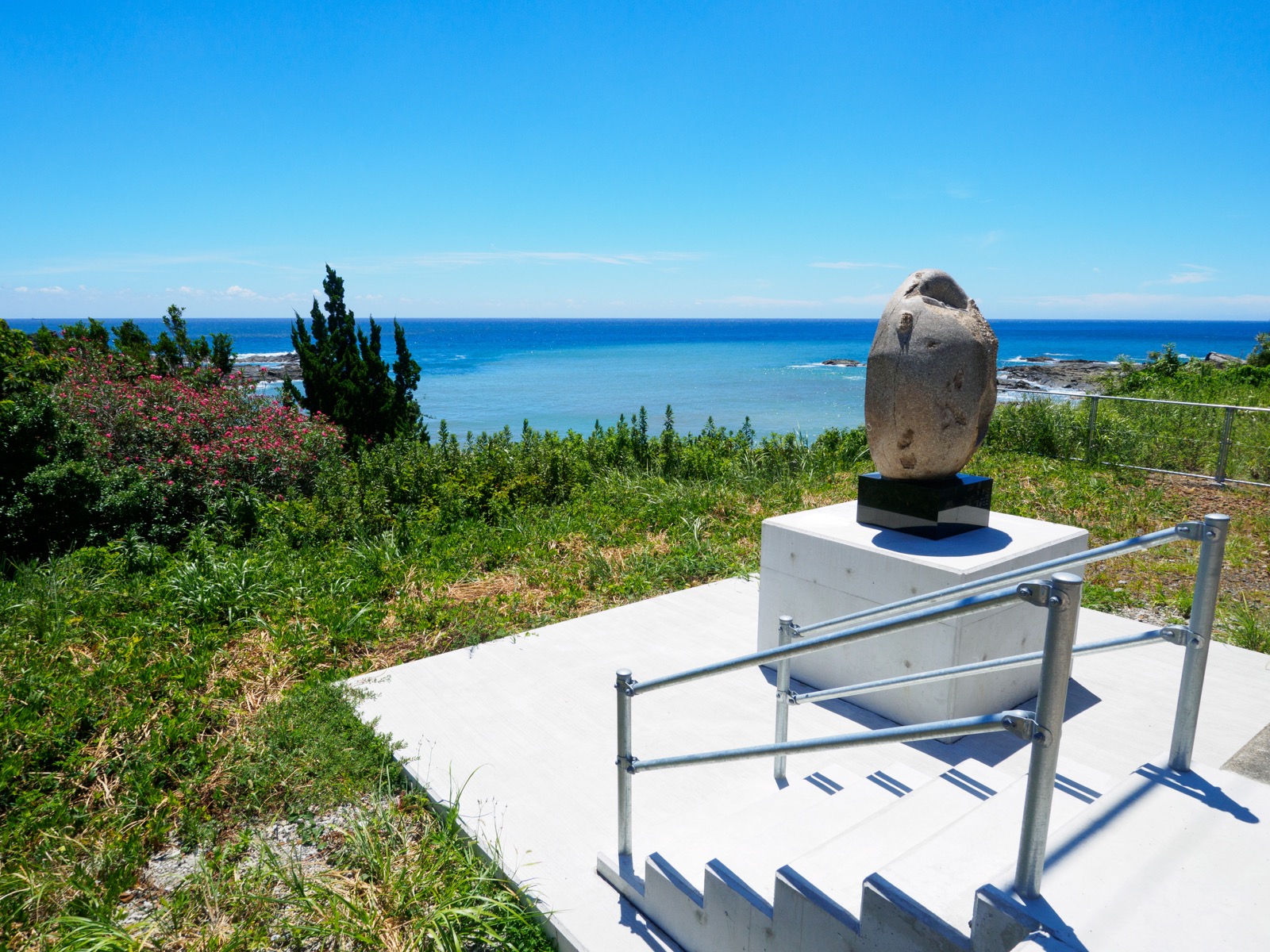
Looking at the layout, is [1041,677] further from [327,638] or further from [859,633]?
[327,638]

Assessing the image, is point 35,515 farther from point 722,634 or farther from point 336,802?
point 722,634

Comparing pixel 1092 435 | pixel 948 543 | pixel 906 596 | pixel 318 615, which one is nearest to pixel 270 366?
pixel 1092 435

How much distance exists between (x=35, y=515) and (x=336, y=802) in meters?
6.43

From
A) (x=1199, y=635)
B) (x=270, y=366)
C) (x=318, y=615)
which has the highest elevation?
(x=1199, y=635)

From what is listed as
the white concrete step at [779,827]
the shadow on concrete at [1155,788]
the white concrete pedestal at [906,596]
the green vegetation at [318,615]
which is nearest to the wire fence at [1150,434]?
the green vegetation at [318,615]

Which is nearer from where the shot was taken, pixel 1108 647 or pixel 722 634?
pixel 1108 647

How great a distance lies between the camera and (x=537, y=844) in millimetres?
3676

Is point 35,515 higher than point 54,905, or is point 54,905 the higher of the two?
point 35,515

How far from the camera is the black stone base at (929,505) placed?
498cm

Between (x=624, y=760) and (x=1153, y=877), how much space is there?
1.85 m

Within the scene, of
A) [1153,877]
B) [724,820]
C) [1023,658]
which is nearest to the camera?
[1153,877]

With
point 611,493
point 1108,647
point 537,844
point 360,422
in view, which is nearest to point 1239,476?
point 611,493

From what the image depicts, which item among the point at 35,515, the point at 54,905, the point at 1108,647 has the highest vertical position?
the point at 1108,647

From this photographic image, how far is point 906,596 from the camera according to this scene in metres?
4.61
